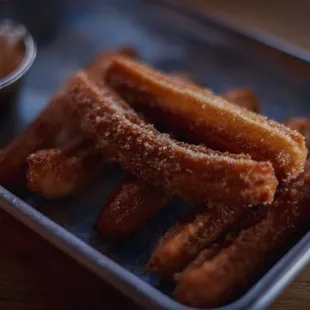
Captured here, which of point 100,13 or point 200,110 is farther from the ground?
point 200,110

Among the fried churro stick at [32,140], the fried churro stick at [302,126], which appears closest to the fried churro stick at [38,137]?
the fried churro stick at [32,140]

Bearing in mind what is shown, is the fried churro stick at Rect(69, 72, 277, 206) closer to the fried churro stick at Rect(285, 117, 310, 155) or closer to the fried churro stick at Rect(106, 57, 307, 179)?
the fried churro stick at Rect(106, 57, 307, 179)

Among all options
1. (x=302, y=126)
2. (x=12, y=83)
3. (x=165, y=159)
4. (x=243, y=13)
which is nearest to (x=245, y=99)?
(x=302, y=126)

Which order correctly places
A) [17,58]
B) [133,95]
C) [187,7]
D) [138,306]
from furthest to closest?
1. [187,7]
2. [17,58]
3. [133,95]
4. [138,306]

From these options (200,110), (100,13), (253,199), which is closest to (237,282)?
(253,199)

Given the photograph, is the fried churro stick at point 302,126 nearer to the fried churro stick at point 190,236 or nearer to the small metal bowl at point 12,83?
the fried churro stick at point 190,236

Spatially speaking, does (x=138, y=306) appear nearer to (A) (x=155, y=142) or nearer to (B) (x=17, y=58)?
(A) (x=155, y=142)
